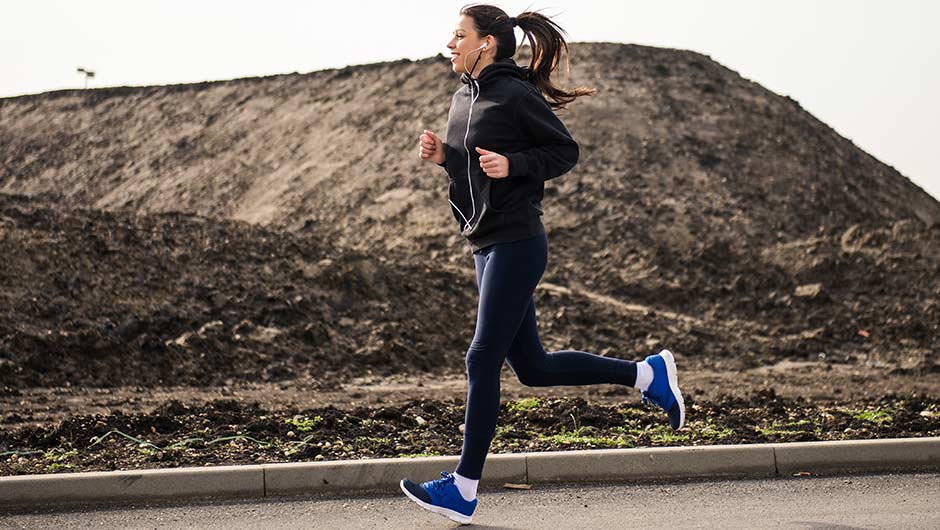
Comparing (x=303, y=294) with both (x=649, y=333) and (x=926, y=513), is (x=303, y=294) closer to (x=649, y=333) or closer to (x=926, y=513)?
(x=649, y=333)

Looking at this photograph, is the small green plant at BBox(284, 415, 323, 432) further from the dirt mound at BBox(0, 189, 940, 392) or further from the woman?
the dirt mound at BBox(0, 189, 940, 392)

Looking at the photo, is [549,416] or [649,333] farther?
[649,333]

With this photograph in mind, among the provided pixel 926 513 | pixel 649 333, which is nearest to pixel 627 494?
pixel 926 513

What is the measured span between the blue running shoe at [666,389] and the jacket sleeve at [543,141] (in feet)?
3.52

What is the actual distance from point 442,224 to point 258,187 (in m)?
8.71

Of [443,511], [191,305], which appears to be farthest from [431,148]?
[191,305]

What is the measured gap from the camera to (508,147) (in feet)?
14.8

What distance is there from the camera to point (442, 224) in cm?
2619

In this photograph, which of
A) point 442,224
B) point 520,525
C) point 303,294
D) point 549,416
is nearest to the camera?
point 520,525

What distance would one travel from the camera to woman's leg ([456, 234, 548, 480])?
14.6 feet

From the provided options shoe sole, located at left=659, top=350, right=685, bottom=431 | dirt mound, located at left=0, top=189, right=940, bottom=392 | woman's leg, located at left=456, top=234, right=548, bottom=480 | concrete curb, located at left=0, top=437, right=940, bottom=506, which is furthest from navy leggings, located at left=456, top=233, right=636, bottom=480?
dirt mound, located at left=0, top=189, right=940, bottom=392

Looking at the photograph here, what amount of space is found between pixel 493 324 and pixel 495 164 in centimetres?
66

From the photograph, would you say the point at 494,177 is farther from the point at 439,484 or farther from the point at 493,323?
the point at 439,484

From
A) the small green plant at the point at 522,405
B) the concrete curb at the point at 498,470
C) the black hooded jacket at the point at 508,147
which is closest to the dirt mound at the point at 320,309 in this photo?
the small green plant at the point at 522,405
